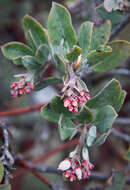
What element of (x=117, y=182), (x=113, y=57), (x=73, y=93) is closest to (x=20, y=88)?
(x=73, y=93)

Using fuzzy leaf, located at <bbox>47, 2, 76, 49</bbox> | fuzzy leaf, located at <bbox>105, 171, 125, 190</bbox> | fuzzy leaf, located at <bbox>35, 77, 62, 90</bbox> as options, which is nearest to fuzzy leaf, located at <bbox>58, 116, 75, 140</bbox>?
fuzzy leaf, located at <bbox>35, 77, 62, 90</bbox>

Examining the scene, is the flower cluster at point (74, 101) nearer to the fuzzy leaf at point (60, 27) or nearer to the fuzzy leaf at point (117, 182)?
the fuzzy leaf at point (60, 27)

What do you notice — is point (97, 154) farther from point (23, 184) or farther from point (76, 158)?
point (76, 158)

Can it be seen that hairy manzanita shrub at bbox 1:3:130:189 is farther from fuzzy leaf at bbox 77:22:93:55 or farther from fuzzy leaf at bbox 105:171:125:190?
fuzzy leaf at bbox 105:171:125:190

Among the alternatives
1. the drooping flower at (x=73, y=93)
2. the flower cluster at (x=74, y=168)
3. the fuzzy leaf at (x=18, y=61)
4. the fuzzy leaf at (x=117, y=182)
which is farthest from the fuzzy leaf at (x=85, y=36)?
the fuzzy leaf at (x=117, y=182)

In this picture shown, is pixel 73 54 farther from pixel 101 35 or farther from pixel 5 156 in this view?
pixel 5 156

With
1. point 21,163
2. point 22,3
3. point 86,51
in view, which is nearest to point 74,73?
point 86,51
